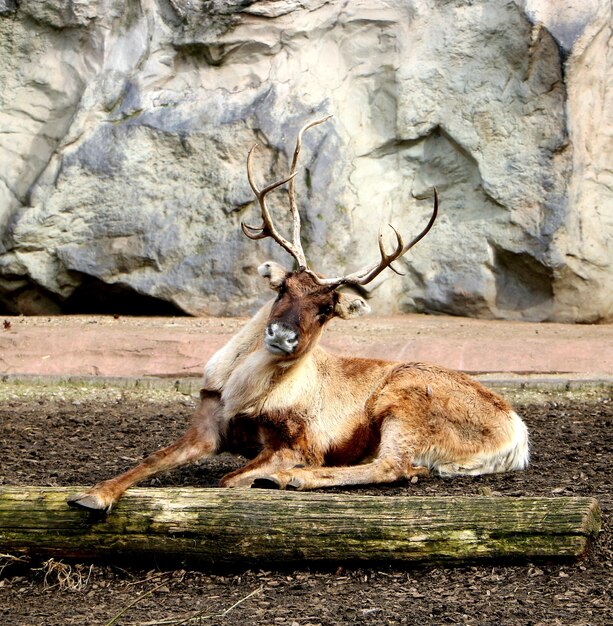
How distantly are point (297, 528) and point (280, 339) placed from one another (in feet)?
5.65

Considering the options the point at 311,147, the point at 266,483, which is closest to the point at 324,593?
the point at 266,483

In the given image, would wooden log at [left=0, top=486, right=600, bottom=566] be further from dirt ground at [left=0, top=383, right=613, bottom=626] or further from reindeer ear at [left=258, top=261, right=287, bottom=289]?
reindeer ear at [left=258, top=261, right=287, bottom=289]

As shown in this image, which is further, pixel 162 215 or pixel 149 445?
pixel 162 215

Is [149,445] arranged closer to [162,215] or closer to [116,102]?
[162,215]

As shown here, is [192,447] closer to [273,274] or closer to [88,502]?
[273,274]

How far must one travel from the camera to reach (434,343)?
33.0 feet

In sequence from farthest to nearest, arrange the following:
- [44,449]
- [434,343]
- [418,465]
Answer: [434,343] < [44,449] < [418,465]

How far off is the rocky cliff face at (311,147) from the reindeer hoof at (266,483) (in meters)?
6.20

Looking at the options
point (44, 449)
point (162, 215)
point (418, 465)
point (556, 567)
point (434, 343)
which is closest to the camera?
point (556, 567)

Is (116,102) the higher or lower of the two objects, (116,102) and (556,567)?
the higher

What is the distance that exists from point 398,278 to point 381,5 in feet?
10.8

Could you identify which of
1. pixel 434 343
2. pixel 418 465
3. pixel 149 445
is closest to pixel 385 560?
pixel 418 465

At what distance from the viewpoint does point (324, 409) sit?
6.73m

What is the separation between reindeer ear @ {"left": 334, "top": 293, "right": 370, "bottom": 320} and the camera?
6691mm
